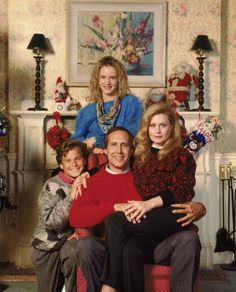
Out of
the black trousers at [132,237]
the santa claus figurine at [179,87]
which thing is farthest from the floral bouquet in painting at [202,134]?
the black trousers at [132,237]

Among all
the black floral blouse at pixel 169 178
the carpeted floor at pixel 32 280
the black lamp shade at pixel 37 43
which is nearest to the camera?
the black floral blouse at pixel 169 178

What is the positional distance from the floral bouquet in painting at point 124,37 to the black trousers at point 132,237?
2.05 metres

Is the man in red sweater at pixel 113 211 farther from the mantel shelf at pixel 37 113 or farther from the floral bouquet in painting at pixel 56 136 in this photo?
the mantel shelf at pixel 37 113

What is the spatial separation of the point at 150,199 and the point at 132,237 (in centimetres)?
21

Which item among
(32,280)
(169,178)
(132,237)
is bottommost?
(32,280)

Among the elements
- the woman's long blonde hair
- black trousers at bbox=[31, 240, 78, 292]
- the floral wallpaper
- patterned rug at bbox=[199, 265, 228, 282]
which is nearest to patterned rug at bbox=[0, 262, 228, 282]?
patterned rug at bbox=[199, 265, 228, 282]

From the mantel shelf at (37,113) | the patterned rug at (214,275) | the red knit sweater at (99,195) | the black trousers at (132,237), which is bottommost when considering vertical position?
the patterned rug at (214,275)

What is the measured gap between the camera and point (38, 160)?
4.29 metres

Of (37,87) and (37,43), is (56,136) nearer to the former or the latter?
(37,87)

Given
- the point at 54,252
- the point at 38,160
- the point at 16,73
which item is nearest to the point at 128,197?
the point at 54,252

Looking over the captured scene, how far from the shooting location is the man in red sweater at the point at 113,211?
2500mm

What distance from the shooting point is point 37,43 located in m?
4.15

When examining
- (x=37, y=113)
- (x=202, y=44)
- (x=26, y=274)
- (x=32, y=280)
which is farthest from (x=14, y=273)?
(x=202, y=44)

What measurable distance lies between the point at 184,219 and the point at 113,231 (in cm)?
35
